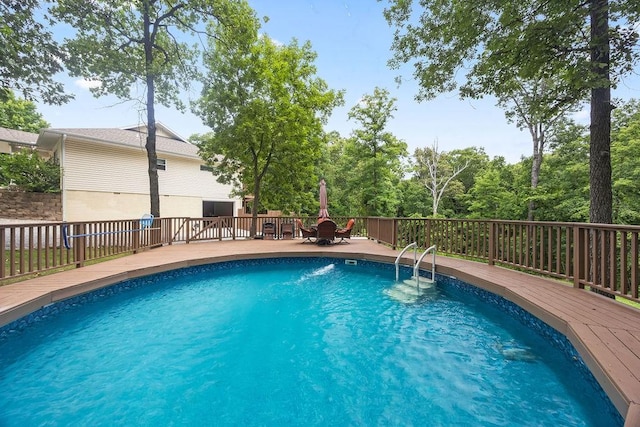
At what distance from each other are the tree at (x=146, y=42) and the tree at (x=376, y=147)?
7.99 m

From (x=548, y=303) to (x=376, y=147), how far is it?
14295mm

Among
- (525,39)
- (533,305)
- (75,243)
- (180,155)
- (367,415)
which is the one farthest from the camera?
(180,155)

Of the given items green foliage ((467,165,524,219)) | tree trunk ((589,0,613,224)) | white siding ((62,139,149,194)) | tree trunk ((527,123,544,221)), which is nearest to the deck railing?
tree trunk ((589,0,613,224))

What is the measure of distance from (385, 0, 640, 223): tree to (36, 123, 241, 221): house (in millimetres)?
13507

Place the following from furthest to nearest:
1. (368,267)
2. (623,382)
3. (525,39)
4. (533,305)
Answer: (368,267) → (525,39) → (533,305) → (623,382)

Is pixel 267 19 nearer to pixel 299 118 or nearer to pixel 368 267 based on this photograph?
pixel 299 118

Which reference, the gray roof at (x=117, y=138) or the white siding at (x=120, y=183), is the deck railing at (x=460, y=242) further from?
the gray roof at (x=117, y=138)

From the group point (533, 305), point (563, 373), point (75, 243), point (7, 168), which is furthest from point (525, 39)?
point (7, 168)

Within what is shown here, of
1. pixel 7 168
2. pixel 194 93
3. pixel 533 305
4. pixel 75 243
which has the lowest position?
pixel 533 305

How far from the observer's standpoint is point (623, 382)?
71.1 inches

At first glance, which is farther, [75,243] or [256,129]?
[256,129]

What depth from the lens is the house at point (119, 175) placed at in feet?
40.5

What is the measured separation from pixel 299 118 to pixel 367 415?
1112cm

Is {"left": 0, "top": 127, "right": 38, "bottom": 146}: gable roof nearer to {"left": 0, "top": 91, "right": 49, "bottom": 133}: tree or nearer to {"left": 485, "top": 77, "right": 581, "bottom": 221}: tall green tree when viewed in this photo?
{"left": 0, "top": 91, "right": 49, "bottom": 133}: tree
